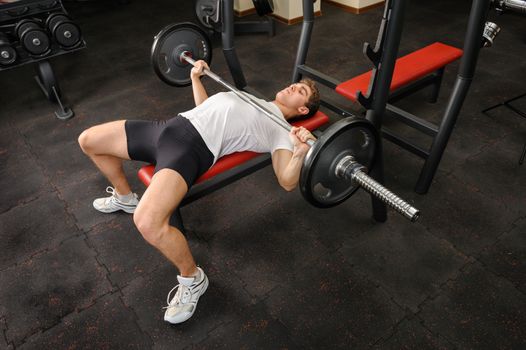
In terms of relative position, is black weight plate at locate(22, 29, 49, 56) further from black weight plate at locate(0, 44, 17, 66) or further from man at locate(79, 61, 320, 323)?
man at locate(79, 61, 320, 323)

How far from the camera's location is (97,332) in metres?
1.53

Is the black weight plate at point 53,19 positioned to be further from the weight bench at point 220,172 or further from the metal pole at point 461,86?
the metal pole at point 461,86

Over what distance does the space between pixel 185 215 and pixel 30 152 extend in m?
1.29

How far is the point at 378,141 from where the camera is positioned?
1478 mm

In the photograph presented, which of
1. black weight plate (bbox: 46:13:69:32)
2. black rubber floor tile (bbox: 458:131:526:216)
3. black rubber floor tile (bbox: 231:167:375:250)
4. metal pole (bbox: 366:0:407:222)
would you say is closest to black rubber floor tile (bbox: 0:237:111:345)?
black rubber floor tile (bbox: 231:167:375:250)

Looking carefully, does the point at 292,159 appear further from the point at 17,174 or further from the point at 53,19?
the point at 53,19

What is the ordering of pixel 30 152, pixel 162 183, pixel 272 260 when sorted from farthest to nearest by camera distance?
pixel 30 152, pixel 272 260, pixel 162 183

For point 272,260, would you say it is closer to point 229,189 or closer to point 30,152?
point 229,189

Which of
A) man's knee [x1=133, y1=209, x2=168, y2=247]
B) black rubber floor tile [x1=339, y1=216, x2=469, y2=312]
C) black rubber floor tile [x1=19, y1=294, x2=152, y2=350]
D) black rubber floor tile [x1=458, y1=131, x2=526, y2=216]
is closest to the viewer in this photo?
man's knee [x1=133, y1=209, x2=168, y2=247]

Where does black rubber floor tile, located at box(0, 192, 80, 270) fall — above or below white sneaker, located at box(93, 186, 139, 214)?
below

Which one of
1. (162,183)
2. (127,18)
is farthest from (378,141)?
(127,18)

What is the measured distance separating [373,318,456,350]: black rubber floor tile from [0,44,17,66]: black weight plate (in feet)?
Result: 9.14

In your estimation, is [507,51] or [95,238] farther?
[507,51]

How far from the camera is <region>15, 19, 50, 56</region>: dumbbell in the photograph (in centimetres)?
257
